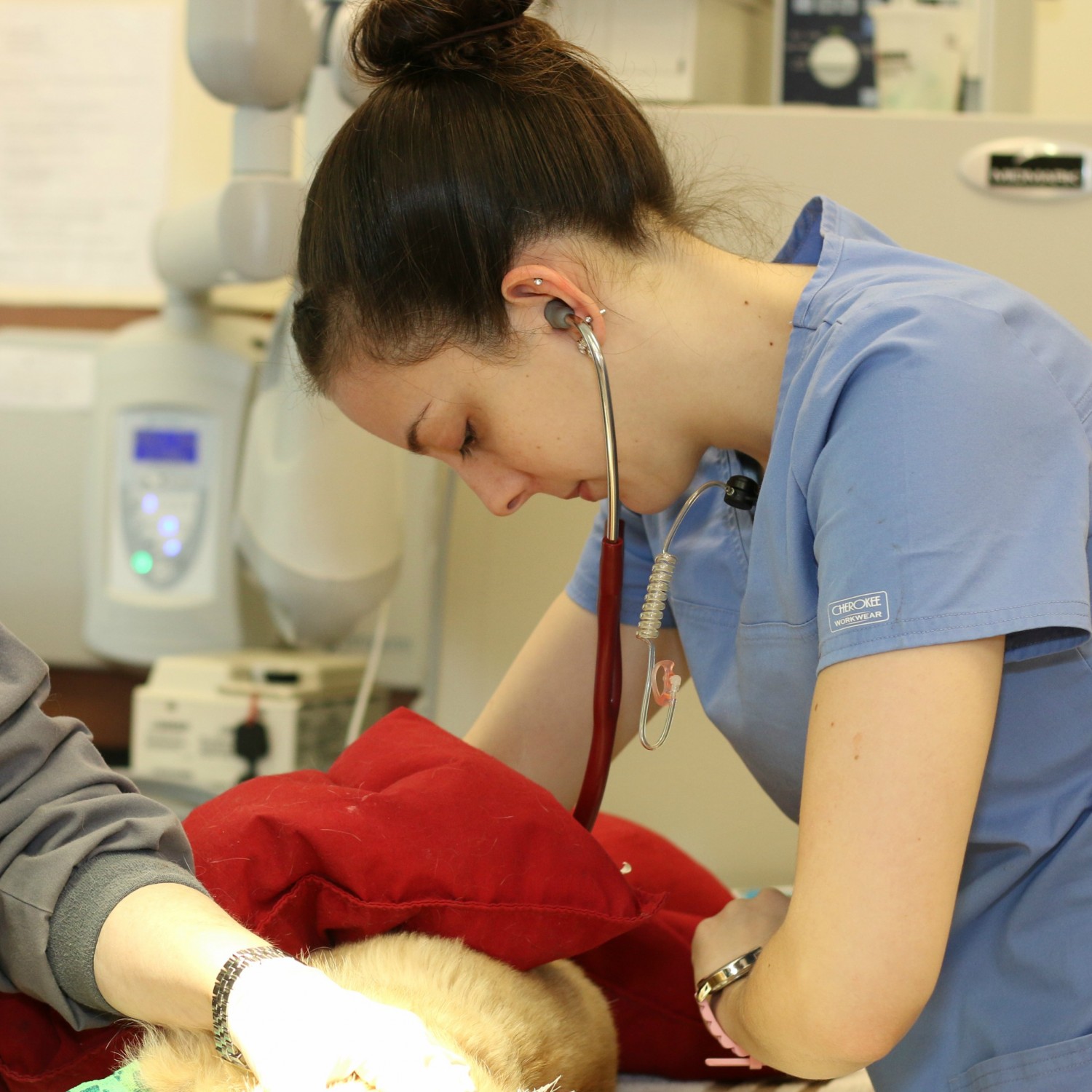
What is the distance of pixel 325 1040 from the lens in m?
0.56

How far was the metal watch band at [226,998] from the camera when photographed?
61cm

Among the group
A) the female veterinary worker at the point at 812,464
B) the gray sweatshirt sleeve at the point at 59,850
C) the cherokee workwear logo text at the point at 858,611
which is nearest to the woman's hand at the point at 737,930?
the female veterinary worker at the point at 812,464

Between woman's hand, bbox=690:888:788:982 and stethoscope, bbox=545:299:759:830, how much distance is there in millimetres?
138

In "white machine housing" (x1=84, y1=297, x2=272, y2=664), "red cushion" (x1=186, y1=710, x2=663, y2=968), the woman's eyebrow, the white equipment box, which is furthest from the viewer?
"white machine housing" (x1=84, y1=297, x2=272, y2=664)

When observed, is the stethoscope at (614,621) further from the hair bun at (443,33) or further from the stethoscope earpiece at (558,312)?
the hair bun at (443,33)

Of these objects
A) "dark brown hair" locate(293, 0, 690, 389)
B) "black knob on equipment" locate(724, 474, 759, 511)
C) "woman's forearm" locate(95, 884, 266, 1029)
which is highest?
"dark brown hair" locate(293, 0, 690, 389)

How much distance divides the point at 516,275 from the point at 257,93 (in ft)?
2.82

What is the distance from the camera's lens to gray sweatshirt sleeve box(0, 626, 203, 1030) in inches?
28.2

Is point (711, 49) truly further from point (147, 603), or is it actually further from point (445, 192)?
point (147, 603)

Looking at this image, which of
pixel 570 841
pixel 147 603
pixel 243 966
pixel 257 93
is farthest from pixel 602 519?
pixel 147 603

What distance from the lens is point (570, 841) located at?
2.98ft

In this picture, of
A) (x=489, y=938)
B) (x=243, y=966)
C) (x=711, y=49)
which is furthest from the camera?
(x=711, y=49)

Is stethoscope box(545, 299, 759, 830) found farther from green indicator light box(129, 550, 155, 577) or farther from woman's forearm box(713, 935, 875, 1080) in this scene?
green indicator light box(129, 550, 155, 577)

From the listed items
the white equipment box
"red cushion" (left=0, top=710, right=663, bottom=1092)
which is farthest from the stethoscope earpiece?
the white equipment box
